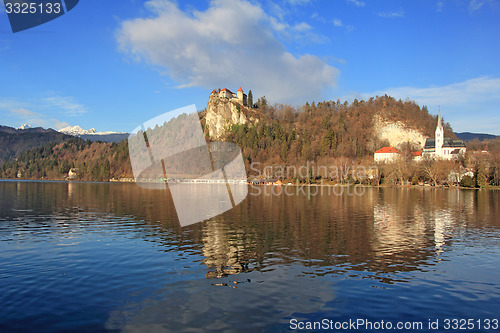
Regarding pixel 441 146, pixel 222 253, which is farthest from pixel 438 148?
pixel 222 253

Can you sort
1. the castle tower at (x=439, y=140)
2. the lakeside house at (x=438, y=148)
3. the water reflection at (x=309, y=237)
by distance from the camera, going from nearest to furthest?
1. the water reflection at (x=309, y=237)
2. the lakeside house at (x=438, y=148)
3. the castle tower at (x=439, y=140)

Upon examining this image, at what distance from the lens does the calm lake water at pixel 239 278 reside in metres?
12.3

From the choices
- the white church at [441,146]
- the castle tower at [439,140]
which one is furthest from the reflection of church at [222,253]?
the castle tower at [439,140]

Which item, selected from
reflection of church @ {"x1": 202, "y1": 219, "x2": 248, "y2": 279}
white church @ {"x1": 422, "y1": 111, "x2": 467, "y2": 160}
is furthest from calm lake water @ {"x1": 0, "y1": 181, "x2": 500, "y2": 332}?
white church @ {"x1": 422, "y1": 111, "x2": 467, "y2": 160}

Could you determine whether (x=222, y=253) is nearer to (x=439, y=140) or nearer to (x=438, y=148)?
(x=439, y=140)

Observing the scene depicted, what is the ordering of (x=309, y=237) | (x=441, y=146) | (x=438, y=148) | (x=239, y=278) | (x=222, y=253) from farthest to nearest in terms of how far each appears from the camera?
1. (x=438, y=148)
2. (x=441, y=146)
3. (x=309, y=237)
4. (x=222, y=253)
5. (x=239, y=278)

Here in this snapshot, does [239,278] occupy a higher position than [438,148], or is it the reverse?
[438,148]

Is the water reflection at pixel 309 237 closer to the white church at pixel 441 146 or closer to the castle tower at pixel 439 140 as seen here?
the white church at pixel 441 146

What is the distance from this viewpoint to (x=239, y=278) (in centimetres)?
1675

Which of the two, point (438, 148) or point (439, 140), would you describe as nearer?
point (439, 140)

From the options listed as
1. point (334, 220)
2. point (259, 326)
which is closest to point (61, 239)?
point (259, 326)

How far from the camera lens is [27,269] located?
58.1ft

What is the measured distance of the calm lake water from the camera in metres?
12.3

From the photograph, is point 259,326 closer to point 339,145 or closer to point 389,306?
point 389,306
